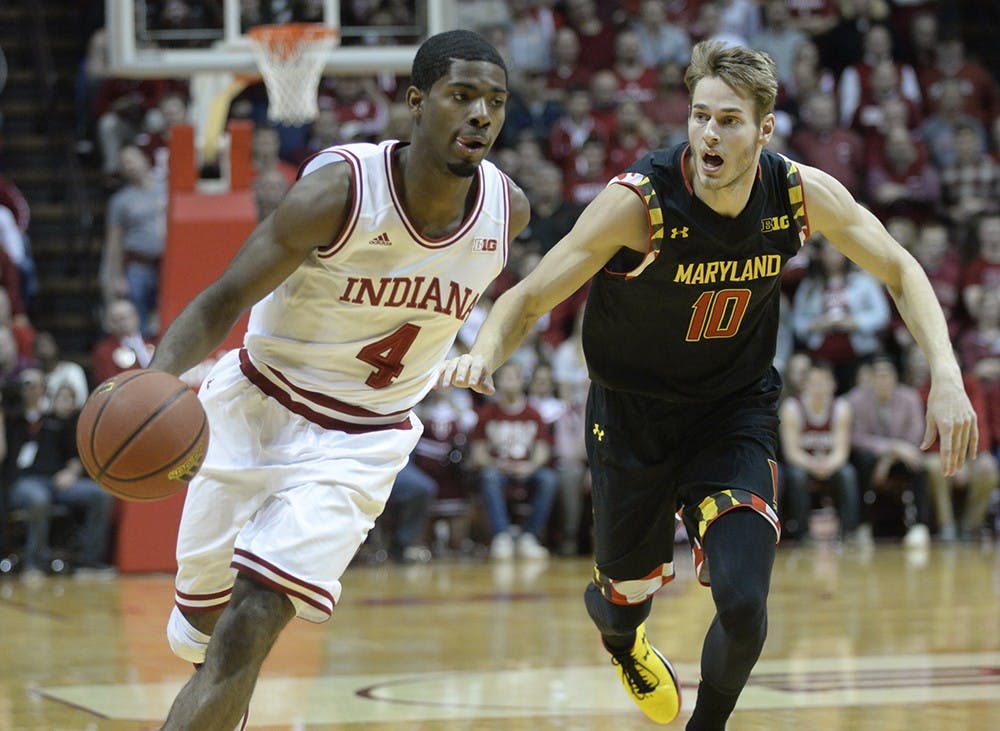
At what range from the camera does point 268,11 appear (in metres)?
11.5

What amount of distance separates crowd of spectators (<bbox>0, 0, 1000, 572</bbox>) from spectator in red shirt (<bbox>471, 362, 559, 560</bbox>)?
2cm

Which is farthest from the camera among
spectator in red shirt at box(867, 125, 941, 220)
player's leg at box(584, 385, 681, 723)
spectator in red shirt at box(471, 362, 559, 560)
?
spectator in red shirt at box(867, 125, 941, 220)

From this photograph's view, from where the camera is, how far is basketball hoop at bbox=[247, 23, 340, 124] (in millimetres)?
11180

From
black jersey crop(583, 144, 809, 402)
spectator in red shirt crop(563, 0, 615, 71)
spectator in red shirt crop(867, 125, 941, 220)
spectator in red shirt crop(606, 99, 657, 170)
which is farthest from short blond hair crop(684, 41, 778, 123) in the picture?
spectator in red shirt crop(563, 0, 615, 71)

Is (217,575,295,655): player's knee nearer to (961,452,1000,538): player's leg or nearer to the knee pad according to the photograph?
the knee pad

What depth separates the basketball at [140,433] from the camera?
12.9 ft

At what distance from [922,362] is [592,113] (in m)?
4.00

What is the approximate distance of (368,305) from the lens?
4.48 meters

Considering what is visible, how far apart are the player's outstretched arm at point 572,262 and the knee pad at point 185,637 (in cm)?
121

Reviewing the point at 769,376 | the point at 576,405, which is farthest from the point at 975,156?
the point at 769,376

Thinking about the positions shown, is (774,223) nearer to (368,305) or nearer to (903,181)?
(368,305)

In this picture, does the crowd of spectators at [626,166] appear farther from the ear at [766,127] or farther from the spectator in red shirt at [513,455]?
the ear at [766,127]

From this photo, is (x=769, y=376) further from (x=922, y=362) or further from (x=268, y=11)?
(x=922, y=362)

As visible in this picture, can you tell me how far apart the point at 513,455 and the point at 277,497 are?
8.54 m
